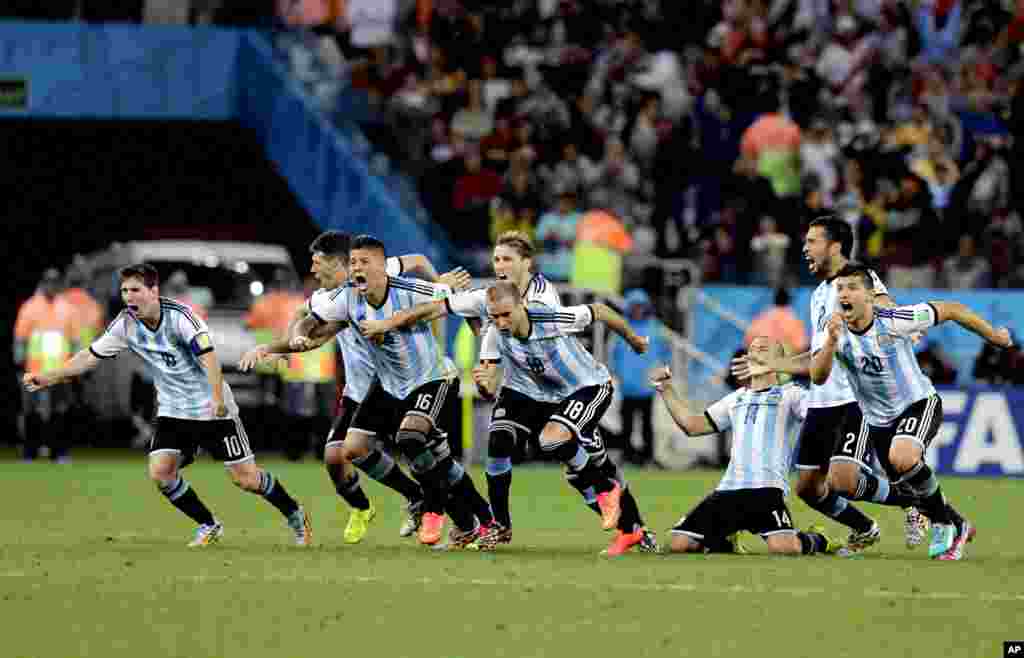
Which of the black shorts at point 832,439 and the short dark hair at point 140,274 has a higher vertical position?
the short dark hair at point 140,274

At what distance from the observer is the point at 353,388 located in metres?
14.8

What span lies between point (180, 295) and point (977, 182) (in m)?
9.23

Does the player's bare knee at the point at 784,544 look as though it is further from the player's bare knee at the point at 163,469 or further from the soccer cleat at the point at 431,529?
the player's bare knee at the point at 163,469

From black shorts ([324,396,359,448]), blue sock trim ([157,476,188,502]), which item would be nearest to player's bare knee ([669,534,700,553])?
black shorts ([324,396,359,448])

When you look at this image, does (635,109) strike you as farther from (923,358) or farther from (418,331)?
(418,331)

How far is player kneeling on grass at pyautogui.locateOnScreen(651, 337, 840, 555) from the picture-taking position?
1305cm

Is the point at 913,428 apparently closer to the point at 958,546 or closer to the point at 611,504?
the point at 958,546

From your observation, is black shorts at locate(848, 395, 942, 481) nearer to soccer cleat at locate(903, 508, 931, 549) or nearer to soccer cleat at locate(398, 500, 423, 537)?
soccer cleat at locate(903, 508, 931, 549)

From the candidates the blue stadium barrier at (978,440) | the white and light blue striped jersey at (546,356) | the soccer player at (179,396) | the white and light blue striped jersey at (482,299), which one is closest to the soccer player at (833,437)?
the white and light blue striped jersey at (546,356)

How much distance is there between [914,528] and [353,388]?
386 cm

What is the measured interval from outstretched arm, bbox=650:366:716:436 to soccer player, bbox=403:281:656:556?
406 millimetres

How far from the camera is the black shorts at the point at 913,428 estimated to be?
43.0ft

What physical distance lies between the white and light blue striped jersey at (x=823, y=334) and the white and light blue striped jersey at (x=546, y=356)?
4.60ft

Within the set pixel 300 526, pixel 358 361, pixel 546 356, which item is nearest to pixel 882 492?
pixel 546 356
